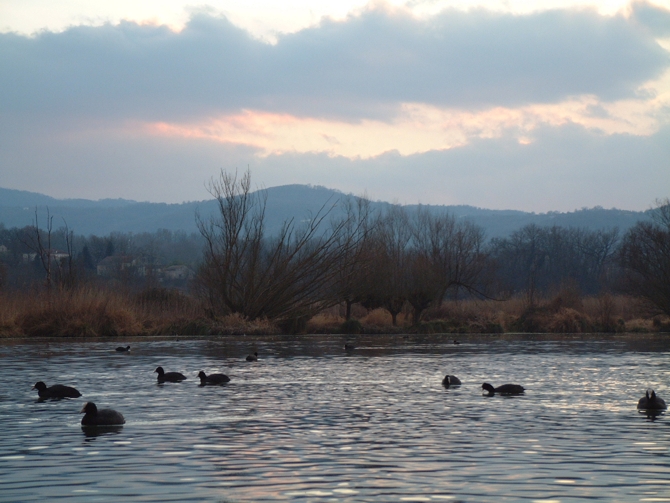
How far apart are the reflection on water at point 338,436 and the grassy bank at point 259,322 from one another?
1534cm

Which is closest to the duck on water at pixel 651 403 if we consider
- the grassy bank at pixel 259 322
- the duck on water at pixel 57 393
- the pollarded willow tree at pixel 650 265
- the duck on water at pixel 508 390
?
the duck on water at pixel 508 390

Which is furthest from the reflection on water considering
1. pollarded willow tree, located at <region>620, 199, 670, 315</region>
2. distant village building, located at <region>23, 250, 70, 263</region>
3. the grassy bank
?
pollarded willow tree, located at <region>620, 199, 670, 315</region>

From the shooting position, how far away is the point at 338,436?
1208 centimetres

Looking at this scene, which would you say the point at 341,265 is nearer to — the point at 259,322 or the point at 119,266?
the point at 259,322

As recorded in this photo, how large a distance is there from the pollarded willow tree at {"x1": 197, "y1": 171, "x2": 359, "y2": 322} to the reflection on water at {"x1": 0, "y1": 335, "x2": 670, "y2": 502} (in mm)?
22282

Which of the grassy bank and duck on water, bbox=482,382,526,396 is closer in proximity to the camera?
duck on water, bbox=482,382,526,396

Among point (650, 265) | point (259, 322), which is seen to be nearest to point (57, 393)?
point (259, 322)

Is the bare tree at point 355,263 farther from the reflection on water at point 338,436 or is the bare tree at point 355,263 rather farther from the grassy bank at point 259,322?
the reflection on water at point 338,436

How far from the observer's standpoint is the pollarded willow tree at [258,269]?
47.6m

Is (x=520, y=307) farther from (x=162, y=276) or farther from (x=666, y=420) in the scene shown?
(x=162, y=276)

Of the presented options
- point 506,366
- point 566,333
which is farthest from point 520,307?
point 506,366

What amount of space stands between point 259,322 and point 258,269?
3236 mm

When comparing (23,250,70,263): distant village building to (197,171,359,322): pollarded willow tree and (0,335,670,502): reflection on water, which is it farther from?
(0,335,670,502): reflection on water

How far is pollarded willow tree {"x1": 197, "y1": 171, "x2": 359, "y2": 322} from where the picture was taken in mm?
47594
